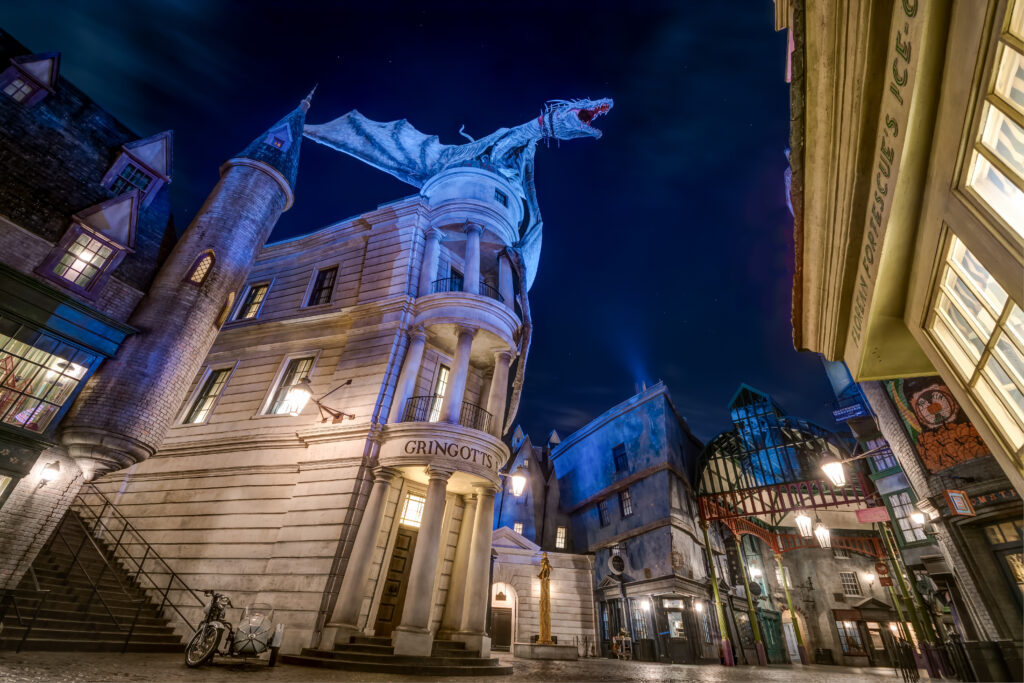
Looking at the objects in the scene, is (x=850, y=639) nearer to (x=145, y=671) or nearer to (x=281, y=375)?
(x=281, y=375)

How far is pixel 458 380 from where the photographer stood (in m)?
13.7

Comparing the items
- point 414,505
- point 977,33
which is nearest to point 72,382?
point 414,505

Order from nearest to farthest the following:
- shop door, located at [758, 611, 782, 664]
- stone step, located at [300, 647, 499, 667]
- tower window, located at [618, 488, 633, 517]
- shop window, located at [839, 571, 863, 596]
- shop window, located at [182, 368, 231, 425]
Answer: stone step, located at [300, 647, 499, 667] → shop window, located at [182, 368, 231, 425] → tower window, located at [618, 488, 633, 517] → shop door, located at [758, 611, 782, 664] → shop window, located at [839, 571, 863, 596]

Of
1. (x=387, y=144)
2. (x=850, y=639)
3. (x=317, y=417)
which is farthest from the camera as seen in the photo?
(x=850, y=639)

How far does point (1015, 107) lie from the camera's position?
2.62 meters

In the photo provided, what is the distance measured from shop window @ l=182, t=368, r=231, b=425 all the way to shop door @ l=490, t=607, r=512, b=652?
17.3 meters

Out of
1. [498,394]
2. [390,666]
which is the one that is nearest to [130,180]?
[498,394]

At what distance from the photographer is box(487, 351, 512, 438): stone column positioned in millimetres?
14172

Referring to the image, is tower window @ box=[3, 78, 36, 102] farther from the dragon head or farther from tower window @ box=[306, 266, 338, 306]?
the dragon head

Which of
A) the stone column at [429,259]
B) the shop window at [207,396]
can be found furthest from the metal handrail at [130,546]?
the stone column at [429,259]

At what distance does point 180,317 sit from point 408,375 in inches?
274

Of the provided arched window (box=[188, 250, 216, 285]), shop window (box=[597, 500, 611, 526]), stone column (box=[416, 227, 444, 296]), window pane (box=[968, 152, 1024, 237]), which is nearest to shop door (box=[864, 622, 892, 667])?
shop window (box=[597, 500, 611, 526])

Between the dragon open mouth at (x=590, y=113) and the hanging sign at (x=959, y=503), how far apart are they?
69.5 ft

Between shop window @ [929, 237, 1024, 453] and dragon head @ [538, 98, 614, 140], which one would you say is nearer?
shop window @ [929, 237, 1024, 453]
